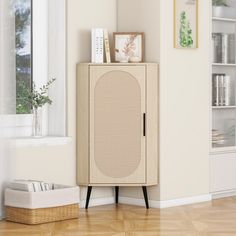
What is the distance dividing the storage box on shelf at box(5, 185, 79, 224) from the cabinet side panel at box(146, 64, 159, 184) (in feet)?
2.67

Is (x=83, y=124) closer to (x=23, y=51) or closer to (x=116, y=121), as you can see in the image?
(x=116, y=121)

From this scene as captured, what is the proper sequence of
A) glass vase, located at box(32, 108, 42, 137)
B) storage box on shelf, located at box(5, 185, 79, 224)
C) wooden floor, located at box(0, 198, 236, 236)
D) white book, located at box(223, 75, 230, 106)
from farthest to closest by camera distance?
white book, located at box(223, 75, 230, 106) < glass vase, located at box(32, 108, 42, 137) < storage box on shelf, located at box(5, 185, 79, 224) < wooden floor, located at box(0, 198, 236, 236)

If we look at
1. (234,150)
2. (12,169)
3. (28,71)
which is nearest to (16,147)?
(12,169)

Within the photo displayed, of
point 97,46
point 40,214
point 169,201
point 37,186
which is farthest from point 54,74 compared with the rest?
point 169,201

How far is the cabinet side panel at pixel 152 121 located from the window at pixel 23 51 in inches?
39.1

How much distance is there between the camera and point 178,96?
6781 millimetres

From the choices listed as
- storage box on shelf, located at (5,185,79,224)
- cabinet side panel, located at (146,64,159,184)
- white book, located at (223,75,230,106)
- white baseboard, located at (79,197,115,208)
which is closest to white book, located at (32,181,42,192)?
storage box on shelf, located at (5,185,79,224)

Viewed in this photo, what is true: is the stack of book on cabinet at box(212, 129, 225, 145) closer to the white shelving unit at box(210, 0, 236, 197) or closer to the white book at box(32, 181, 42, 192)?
the white shelving unit at box(210, 0, 236, 197)

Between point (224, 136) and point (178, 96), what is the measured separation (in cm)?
79

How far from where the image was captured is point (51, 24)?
21.6ft

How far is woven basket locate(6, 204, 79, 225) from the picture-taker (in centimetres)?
577

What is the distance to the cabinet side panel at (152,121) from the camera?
655cm

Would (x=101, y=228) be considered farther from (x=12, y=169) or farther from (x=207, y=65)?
(x=207, y=65)

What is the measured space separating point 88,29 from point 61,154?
3.60 ft
